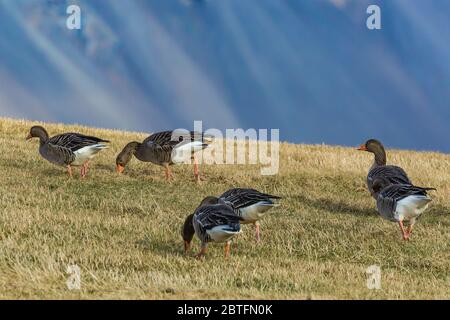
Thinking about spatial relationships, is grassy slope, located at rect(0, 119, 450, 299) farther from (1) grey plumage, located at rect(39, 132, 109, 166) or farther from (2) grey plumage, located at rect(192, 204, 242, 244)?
(1) grey plumage, located at rect(39, 132, 109, 166)

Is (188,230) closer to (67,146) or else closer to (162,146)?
(67,146)

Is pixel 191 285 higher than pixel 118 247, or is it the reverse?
pixel 118 247

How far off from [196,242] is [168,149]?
982 cm

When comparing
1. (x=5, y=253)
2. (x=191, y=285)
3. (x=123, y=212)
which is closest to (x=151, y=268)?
(x=191, y=285)

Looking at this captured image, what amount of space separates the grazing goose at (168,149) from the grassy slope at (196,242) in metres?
0.72

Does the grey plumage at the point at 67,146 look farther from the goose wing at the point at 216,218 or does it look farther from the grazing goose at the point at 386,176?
the goose wing at the point at 216,218

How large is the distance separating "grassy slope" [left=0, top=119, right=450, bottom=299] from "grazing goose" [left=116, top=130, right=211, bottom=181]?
72 centimetres

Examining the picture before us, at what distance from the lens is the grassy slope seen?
36.3ft

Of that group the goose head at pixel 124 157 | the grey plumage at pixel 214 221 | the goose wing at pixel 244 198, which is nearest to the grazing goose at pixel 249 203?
the goose wing at pixel 244 198

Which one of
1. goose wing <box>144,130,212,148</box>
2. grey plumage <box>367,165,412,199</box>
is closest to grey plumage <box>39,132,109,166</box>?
goose wing <box>144,130,212,148</box>

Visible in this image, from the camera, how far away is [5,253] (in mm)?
13211

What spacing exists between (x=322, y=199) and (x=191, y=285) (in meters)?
13.8

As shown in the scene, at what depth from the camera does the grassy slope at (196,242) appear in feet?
36.3
